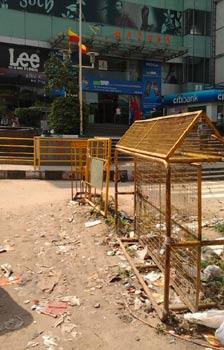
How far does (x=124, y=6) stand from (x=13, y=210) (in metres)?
31.9

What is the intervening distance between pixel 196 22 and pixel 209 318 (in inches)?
1581

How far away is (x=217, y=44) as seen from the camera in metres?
41.9

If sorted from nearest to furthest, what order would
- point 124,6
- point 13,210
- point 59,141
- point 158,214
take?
point 158,214 < point 13,210 < point 59,141 < point 124,6

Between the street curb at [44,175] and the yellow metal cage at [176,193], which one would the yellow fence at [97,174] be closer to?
the yellow metal cage at [176,193]

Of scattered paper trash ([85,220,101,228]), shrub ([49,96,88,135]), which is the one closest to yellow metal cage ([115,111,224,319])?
scattered paper trash ([85,220,101,228])

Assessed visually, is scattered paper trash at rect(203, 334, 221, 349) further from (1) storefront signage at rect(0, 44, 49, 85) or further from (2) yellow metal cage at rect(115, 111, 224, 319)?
(1) storefront signage at rect(0, 44, 49, 85)

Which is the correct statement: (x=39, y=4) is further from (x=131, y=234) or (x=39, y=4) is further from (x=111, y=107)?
(x=131, y=234)

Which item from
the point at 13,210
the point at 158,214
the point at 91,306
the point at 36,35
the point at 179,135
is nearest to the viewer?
the point at 179,135

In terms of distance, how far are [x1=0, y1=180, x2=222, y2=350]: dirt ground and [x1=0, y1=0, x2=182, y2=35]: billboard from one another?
2953cm

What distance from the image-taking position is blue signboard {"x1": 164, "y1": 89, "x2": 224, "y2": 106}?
34.5m

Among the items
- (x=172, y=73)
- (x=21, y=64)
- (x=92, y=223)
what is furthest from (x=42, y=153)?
(x=172, y=73)

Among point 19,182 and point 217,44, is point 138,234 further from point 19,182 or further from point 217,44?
point 217,44

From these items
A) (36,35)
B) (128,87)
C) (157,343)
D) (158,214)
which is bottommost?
(157,343)

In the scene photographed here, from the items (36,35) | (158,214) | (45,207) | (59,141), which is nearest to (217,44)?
(36,35)
